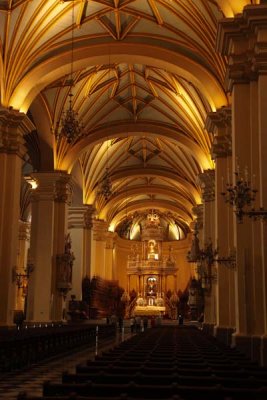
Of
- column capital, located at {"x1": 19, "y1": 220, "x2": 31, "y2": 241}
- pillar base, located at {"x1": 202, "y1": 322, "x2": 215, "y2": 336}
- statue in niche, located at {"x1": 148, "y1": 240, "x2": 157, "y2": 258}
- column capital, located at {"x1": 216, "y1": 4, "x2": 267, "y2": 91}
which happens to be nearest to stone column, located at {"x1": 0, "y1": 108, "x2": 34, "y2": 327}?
pillar base, located at {"x1": 202, "y1": 322, "x2": 215, "y2": 336}

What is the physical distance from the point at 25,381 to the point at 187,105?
43.6 feet

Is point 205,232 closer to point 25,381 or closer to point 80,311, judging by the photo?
point 80,311

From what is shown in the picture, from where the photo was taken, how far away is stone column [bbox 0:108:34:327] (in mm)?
14336

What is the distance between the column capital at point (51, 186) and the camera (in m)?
19.9

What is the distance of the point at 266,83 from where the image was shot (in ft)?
30.3

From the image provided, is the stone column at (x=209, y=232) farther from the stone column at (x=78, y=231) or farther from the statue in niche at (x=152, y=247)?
the statue in niche at (x=152, y=247)

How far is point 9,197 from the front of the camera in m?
14.7

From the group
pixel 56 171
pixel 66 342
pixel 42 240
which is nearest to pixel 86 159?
pixel 56 171

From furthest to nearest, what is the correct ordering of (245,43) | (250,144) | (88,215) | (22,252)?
(22,252) → (88,215) → (245,43) → (250,144)

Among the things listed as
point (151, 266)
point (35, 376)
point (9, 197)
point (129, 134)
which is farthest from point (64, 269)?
point (151, 266)

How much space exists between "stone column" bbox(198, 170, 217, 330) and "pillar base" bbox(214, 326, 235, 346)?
2940mm

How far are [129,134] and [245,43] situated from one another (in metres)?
12.6

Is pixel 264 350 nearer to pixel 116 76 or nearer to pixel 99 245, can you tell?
pixel 116 76

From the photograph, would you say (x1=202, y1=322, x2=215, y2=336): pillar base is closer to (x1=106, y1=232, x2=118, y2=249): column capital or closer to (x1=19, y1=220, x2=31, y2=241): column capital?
(x1=19, y1=220, x2=31, y2=241): column capital
